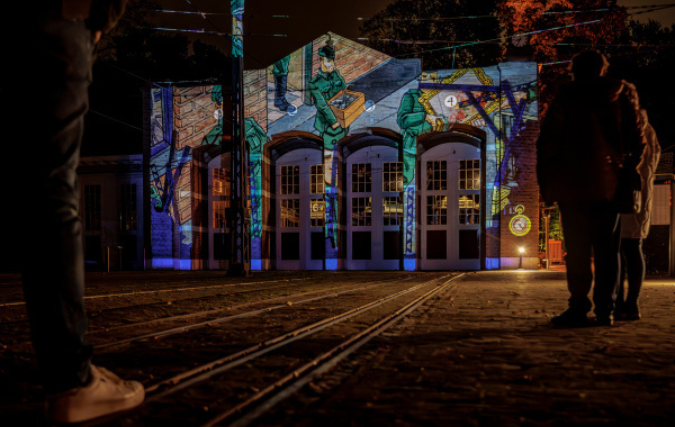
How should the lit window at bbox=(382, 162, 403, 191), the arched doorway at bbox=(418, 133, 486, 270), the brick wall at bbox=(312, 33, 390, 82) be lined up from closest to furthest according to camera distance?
the arched doorway at bbox=(418, 133, 486, 270)
the brick wall at bbox=(312, 33, 390, 82)
the lit window at bbox=(382, 162, 403, 191)

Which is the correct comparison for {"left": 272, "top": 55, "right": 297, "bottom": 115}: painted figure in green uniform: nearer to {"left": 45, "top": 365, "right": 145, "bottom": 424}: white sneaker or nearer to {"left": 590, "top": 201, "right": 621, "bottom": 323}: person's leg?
{"left": 590, "top": 201, "right": 621, "bottom": 323}: person's leg

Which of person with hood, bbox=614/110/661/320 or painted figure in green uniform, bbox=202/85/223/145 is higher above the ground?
painted figure in green uniform, bbox=202/85/223/145

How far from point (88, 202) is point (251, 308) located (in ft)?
86.2

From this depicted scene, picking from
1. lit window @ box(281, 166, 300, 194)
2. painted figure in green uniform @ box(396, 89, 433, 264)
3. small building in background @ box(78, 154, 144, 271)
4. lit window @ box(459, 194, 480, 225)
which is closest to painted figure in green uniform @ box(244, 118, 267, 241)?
lit window @ box(281, 166, 300, 194)

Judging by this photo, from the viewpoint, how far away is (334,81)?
2594 cm

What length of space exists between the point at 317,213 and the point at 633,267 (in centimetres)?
2277

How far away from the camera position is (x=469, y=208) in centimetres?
2572

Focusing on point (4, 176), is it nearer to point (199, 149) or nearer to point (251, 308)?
point (251, 308)

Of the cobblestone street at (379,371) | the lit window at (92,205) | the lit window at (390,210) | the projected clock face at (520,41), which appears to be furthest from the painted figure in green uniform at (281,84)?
the cobblestone street at (379,371)

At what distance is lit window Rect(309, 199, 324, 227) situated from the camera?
27.0 m

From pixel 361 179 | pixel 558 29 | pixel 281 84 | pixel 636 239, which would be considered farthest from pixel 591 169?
pixel 558 29

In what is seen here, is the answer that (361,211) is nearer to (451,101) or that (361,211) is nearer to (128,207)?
(451,101)

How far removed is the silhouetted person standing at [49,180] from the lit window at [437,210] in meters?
24.7

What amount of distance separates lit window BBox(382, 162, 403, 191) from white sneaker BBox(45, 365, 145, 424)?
978 inches
